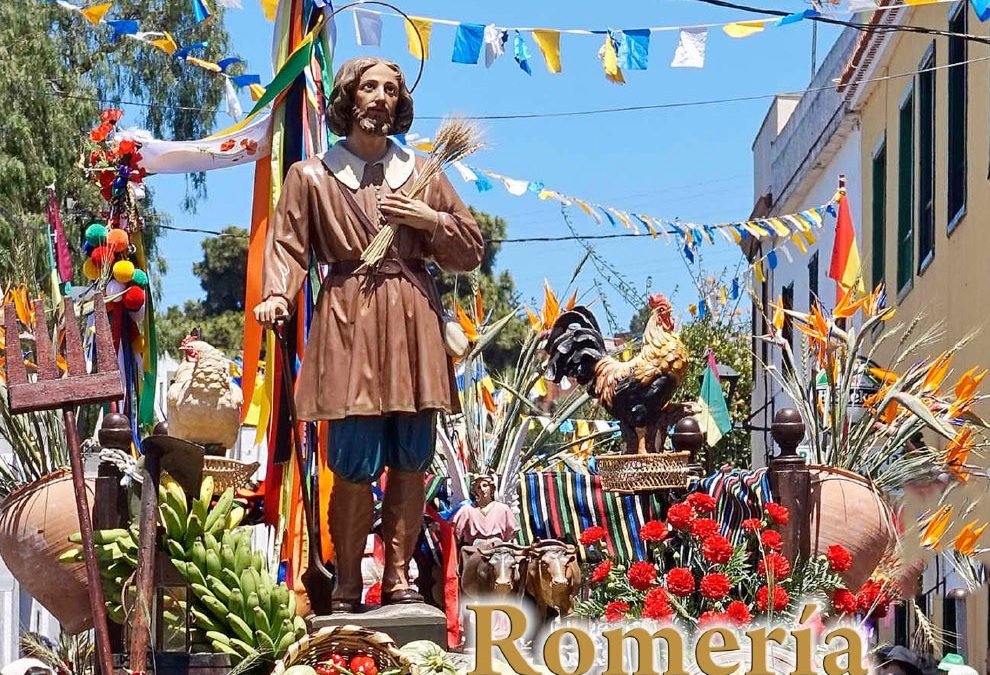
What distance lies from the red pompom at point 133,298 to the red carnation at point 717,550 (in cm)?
382

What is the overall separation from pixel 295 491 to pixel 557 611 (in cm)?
137

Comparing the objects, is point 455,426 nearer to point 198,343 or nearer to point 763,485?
point 198,343

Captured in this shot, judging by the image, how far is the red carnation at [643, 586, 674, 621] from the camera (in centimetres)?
543

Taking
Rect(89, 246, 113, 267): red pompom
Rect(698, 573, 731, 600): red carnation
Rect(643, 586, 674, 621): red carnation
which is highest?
Rect(89, 246, 113, 267): red pompom

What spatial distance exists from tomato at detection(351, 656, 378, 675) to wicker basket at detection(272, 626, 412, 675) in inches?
1.1

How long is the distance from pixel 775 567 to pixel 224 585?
177cm

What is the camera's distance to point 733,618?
5.36 meters

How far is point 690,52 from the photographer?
30.5 ft

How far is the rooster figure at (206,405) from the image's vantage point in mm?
6836

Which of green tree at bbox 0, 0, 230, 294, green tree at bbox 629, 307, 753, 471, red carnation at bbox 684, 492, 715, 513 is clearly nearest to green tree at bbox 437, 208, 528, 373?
green tree at bbox 629, 307, 753, 471

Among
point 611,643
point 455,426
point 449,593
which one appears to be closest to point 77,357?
point 611,643

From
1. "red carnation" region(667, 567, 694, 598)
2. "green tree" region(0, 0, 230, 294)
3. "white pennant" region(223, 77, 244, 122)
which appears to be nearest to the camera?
"red carnation" region(667, 567, 694, 598)

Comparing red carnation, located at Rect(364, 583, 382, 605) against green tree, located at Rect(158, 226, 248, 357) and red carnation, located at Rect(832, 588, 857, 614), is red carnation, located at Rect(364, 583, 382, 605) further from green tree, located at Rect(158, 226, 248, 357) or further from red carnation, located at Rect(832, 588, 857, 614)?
green tree, located at Rect(158, 226, 248, 357)

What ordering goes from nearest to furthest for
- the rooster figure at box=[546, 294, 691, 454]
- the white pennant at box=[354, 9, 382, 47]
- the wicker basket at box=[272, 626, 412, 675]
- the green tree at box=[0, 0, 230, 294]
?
the wicker basket at box=[272, 626, 412, 675] → the rooster figure at box=[546, 294, 691, 454] → the white pennant at box=[354, 9, 382, 47] → the green tree at box=[0, 0, 230, 294]
